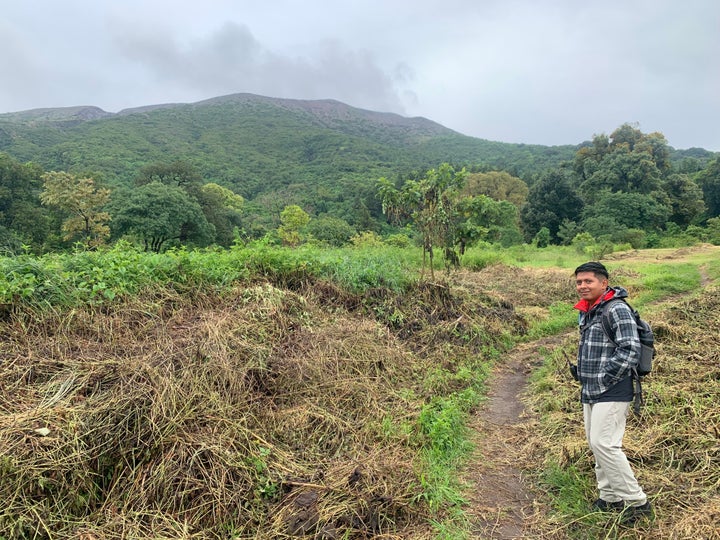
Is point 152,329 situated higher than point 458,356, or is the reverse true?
point 152,329

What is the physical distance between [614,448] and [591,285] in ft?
3.62

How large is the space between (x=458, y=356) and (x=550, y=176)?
35.6 metres

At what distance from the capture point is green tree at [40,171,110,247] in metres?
25.6

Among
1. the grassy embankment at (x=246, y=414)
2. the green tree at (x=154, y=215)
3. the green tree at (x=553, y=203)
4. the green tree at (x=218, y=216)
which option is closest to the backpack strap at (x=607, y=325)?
the grassy embankment at (x=246, y=414)

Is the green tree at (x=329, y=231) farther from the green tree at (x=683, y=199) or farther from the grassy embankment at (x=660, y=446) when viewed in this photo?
the grassy embankment at (x=660, y=446)

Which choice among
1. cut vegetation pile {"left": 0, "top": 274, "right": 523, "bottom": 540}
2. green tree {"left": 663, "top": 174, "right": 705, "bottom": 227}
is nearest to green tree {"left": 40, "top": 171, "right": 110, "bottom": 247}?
cut vegetation pile {"left": 0, "top": 274, "right": 523, "bottom": 540}

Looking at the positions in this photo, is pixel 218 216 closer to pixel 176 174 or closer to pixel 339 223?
pixel 176 174

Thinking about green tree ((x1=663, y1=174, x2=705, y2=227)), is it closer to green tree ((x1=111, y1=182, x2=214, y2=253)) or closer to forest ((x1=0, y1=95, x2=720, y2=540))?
forest ((x1=0, y1=95, x2=720, y2=540))

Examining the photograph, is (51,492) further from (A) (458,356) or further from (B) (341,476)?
(A) (458,356)

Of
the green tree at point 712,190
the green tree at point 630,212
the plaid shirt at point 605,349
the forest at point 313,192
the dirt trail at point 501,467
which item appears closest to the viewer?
the plaid shirt at point 605,349

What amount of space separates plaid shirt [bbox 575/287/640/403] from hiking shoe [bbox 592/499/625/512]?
0.76 m

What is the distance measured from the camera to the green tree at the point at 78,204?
2562cm

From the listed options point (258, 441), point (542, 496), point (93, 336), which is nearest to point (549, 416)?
point (542, 496)

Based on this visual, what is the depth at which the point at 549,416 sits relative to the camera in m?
4.23
